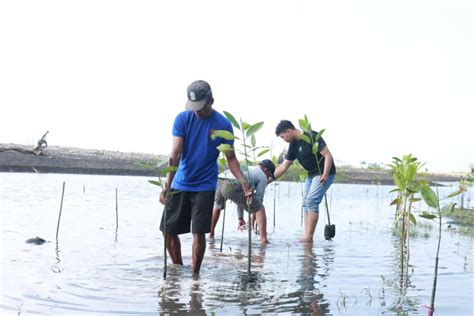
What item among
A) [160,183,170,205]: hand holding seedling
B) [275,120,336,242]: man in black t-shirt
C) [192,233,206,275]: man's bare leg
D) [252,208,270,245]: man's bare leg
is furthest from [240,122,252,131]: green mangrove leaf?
[252,208,270,245]: man's bare leg

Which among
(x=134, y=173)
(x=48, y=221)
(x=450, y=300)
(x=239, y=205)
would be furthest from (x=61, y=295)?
(x=134, y=173)

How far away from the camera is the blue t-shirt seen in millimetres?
5602

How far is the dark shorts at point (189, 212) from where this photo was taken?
5629 millimetres

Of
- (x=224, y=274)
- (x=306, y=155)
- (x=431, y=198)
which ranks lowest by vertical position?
(x=224, y=274)

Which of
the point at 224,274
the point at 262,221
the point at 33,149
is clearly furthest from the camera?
the point at 33,149

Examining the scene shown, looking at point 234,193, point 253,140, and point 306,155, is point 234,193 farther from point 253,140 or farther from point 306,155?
point 253,140

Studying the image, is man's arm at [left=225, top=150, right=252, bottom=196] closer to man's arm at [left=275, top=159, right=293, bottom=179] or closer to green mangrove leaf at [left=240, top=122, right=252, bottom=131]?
green mangrove leaf at [left=240, top=122, right=252, bottom=131]

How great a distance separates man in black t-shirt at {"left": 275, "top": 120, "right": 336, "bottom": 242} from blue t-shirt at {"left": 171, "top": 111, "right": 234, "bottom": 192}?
317 cm

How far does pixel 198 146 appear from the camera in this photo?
562 cm

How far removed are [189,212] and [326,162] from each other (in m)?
3.34

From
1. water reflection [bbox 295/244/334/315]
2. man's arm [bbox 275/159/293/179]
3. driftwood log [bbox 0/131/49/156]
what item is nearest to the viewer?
water reflection [bbox 295/244/334/315]

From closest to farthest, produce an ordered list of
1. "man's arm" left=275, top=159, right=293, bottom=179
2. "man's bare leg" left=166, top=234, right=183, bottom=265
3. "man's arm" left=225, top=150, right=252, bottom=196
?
"man's arm" left=225, top=150, right=252, bottom=196, "man's bare leg" left=166, top=234, right=183, bottom=265, "man's arm" left=275, top=159, right=293, bottom=179

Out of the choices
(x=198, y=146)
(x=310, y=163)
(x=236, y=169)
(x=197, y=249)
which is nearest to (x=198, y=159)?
(x=198, y=146)

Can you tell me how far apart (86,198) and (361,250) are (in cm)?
1199
